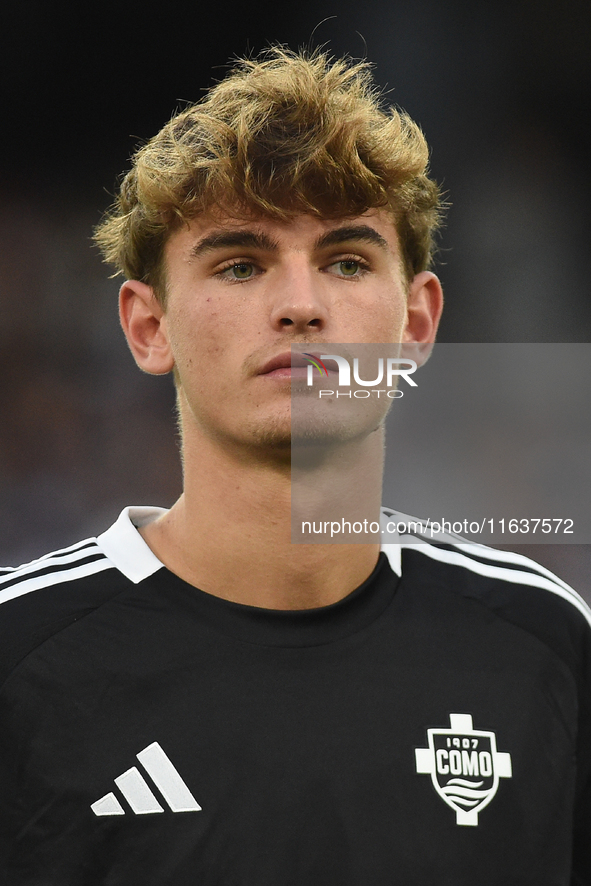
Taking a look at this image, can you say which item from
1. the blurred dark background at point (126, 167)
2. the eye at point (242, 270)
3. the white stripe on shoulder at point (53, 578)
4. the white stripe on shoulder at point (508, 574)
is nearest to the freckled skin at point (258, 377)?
the eye at point (242, 270)

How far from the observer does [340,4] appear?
13.0ft

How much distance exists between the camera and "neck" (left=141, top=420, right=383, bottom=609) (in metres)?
1.69

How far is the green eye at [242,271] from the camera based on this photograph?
1685 millimetres

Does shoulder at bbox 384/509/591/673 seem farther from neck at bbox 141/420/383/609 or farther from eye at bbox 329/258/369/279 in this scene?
eye at bbox 329/258/369/279

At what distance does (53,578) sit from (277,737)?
59cm

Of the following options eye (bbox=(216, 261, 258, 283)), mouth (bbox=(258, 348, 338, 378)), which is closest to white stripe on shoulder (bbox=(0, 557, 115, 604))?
mouth (bbox=(258, 348, 338, 378))

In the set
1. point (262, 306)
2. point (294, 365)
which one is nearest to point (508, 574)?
point (294, 365)

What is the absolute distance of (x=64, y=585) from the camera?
1741mm

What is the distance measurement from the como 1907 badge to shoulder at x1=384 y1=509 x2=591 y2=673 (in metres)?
0.28

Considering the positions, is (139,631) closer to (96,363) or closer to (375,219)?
(375,219)

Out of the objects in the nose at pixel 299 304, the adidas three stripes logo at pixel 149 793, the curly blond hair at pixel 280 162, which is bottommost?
the adidas three stripes logo at pixel 149 793

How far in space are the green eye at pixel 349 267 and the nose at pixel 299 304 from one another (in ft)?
0.32

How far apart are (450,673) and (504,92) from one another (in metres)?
3.56

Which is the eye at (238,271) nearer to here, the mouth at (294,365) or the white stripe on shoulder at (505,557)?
the mouth at (294,365)
